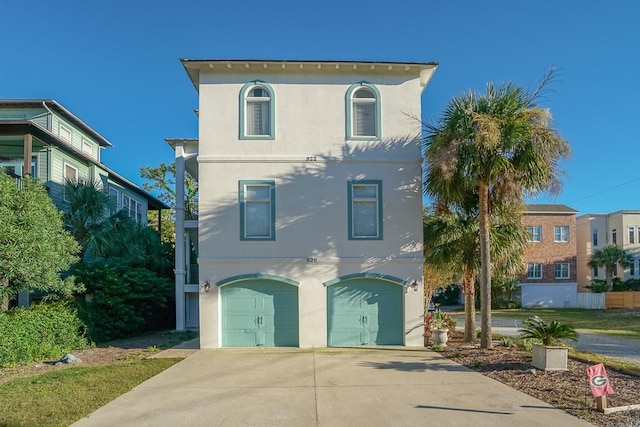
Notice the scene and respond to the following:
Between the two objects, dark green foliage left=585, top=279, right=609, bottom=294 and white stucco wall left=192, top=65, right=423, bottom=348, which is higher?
white stucco wall left=192, top=65, right=423, bottom=348

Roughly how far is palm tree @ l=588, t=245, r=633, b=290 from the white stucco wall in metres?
33.4

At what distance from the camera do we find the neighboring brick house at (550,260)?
1475 inches

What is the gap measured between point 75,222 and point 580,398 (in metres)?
15.3

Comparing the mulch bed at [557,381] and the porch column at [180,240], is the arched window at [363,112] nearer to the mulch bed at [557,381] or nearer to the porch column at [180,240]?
the porch column at [180,240]

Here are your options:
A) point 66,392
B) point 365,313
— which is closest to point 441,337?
point 365,313

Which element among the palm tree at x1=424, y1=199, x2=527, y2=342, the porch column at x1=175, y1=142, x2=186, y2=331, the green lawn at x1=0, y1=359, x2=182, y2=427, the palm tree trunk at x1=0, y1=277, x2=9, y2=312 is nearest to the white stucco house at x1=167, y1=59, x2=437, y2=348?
the palm tree at x1=424, y1=199, x2=527, y2=342

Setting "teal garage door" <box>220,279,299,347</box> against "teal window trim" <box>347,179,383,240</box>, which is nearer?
"teal garage door" <box>220,279,299,347</box>

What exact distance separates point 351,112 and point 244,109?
133 inches

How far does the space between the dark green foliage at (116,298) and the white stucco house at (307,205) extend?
3.16 m

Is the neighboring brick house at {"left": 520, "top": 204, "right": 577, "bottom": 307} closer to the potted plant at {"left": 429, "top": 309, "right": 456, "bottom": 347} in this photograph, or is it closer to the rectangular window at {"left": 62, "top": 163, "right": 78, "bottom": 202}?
the potted plant at {"left": 429, "top": 309, "right": 456, "bottom": 347}

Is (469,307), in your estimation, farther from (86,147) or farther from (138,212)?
(138,212)

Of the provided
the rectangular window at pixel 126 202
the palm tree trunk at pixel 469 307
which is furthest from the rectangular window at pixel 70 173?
the palm tree trunk at pixel 469 307

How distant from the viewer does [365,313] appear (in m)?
13.6

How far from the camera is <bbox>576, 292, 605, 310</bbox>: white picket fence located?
3472cm
